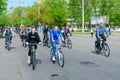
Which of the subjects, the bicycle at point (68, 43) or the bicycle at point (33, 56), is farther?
the bicycle at point (68, 43)

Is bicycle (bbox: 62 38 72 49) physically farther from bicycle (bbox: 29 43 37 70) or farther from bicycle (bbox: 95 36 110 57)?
bicycle (bbox: 29 43 37 70)

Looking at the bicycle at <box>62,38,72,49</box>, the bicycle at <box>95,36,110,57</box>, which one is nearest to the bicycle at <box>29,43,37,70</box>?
the bicycle at <box>95,36,110,57</box>

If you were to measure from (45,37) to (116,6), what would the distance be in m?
69.5

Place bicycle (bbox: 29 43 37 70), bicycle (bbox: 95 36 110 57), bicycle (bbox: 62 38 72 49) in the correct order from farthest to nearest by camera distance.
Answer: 1. bicycle (bbox: 62 38 72 49)
2. bicycle (bbox: 95 36 110 57)
3. bicycle (bbox: 29 43 37 70)

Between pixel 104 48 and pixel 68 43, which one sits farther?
pixel 68 43

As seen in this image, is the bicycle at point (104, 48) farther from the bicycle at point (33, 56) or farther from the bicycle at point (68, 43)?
the bicycle at point (68, 43)

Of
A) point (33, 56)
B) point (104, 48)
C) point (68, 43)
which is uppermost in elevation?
point (33, 56)

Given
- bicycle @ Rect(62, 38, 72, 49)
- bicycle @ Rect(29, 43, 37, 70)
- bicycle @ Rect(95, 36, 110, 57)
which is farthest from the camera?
bicycle @ Rect(62, 38, 72, 49)

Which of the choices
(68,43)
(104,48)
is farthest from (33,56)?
(68,43)

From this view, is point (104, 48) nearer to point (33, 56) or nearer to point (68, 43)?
point (33, 56)

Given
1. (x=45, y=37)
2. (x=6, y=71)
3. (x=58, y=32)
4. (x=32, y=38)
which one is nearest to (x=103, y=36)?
(x=58, y=32)

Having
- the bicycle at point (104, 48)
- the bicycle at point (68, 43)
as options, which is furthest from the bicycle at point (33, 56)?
the bicycle at point (68, 43)

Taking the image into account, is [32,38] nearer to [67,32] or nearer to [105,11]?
[67,32]

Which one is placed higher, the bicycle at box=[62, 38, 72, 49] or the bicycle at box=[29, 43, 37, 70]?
the bicycle at box=[29, 43, 37, 70]
